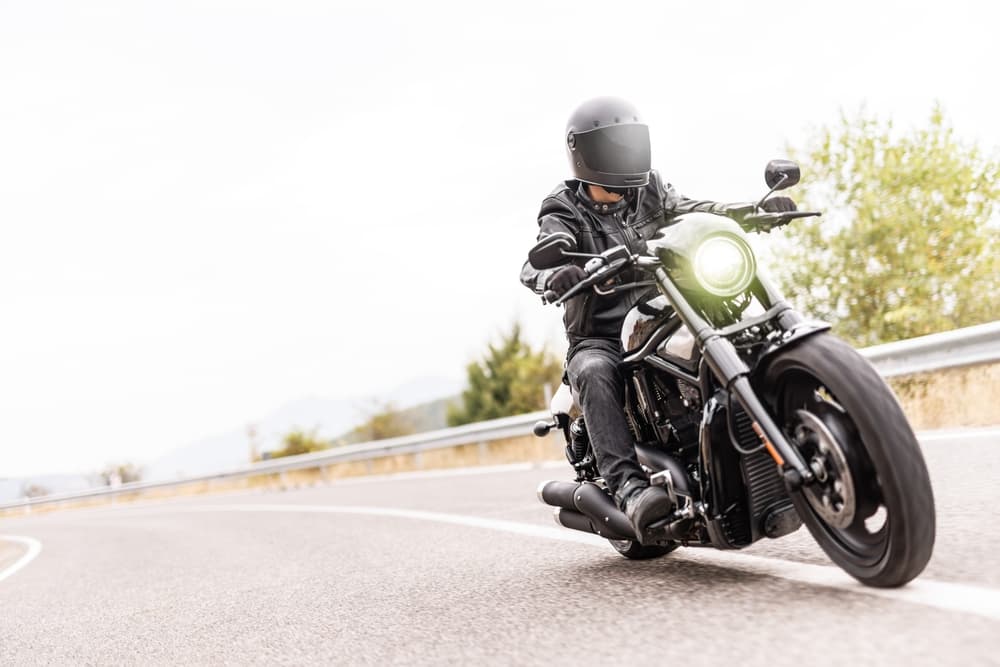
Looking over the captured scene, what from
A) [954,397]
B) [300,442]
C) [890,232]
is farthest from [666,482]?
[300,442]

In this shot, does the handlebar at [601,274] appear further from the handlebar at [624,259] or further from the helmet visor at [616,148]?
Answer: the helmet visor at [616,148]

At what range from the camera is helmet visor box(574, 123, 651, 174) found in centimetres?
405

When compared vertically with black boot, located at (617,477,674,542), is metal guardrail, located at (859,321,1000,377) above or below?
above

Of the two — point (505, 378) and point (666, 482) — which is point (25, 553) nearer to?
point (666, 482)

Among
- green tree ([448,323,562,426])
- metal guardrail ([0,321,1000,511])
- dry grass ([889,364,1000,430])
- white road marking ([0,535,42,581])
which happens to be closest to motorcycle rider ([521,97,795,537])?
metal guardrail ([0,321,1000,511])

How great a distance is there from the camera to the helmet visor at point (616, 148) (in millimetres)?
4047

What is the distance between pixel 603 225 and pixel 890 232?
16260 millimetres

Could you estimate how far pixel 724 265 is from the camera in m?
3.35

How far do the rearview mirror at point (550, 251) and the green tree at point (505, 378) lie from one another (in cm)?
5666

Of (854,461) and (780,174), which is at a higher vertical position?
(780,174)

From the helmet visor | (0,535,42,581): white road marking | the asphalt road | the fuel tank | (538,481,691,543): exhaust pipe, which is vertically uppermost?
the helmet visor

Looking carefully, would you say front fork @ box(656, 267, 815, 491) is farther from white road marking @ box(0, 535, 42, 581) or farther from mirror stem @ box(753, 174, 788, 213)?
white road marking @ box(0, 535, 42, 581)

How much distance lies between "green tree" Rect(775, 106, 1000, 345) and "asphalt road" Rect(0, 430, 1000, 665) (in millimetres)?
11529

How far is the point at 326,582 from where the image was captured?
5.59 meters
